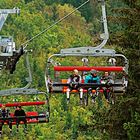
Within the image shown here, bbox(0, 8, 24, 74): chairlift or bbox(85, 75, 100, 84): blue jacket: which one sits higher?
bbox(0, 8, 24, 74): chairlift

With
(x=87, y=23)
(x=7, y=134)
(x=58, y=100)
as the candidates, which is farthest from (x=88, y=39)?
(x=7, y=134)

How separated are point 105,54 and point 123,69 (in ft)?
2.59

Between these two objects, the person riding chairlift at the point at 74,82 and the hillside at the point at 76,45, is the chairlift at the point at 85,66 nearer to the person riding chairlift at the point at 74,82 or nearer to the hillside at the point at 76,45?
the person riding chairlift at the point at 74,82

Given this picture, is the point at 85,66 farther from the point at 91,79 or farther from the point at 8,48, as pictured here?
the point at 8,48

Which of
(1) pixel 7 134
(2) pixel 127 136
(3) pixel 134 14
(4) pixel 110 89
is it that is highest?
(3) pixel 134 14

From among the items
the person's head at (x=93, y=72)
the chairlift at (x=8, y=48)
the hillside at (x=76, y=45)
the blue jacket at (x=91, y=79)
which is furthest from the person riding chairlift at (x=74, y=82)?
the hillside at (x=76, y=45)

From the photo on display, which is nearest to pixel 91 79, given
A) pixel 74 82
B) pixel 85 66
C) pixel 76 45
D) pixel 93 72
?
pixel 74 82

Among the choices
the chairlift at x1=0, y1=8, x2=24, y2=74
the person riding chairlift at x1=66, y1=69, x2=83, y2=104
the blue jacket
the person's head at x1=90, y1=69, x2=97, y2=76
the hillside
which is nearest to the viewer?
the chairlift at x1=0, y1=8, x2=24, y2=74

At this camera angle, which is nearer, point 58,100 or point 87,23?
point 58,100

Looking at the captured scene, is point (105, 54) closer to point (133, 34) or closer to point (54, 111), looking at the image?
point (133, 34)

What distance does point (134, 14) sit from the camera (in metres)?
29.8

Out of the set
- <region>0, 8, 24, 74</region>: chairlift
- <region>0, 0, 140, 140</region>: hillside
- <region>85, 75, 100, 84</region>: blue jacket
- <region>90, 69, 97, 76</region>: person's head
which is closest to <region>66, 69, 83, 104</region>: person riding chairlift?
<region>85, 75, 100, 84</region>: blue jacket

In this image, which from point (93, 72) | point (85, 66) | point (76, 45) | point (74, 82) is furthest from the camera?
point (76, 45)

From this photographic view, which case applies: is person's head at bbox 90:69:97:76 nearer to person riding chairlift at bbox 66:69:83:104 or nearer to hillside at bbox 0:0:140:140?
person riding chairlift at bbox 66:69:83:104
